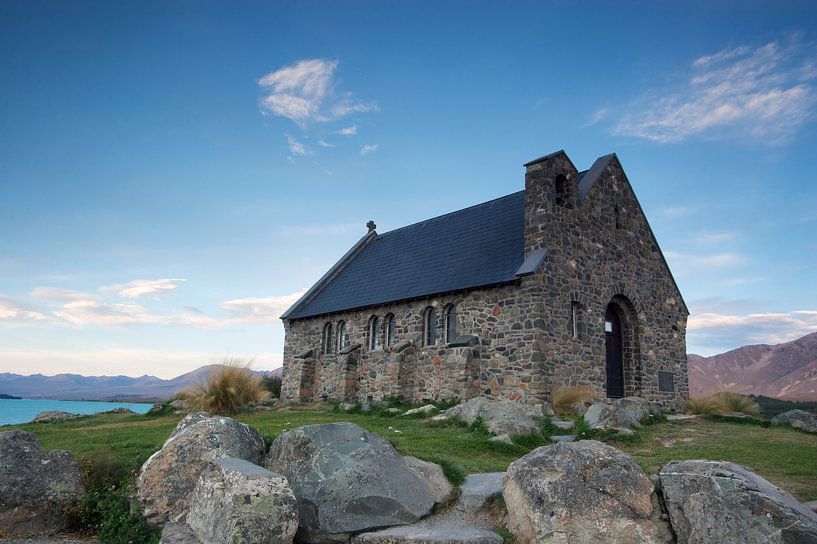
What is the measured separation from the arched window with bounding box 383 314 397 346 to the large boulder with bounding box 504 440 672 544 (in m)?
17.0

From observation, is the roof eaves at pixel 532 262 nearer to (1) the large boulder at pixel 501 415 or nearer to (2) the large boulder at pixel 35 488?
(1) the large boulder at pixel 501 415

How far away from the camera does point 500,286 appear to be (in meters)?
20.3

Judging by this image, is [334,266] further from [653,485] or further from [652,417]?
[653,485]

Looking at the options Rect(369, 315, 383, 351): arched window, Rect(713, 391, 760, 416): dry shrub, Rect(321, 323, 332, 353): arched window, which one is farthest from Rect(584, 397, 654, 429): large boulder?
Rect(321, 323, 332, 353): arched window

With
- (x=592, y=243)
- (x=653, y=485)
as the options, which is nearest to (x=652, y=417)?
(x=592, y=243)

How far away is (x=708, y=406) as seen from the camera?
21484 millimetres

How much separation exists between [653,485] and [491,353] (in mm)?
12901

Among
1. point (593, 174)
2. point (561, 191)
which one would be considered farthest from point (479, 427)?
point (593, 174)

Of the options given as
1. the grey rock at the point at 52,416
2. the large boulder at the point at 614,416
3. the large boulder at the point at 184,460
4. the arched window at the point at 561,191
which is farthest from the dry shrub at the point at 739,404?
the grey rock at the point at 52,416

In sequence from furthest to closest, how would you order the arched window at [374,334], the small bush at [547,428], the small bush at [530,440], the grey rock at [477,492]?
1. the arched window at [374,334]
2. the small bush at [547,428]
3. the small bush at [530,440]
4. the grey rock at [477,492]

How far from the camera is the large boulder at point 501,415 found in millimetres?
13484

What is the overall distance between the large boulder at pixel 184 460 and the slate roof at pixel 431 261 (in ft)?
40.7

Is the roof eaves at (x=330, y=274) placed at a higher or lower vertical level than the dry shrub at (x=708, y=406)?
higher

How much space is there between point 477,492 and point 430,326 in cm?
1497
